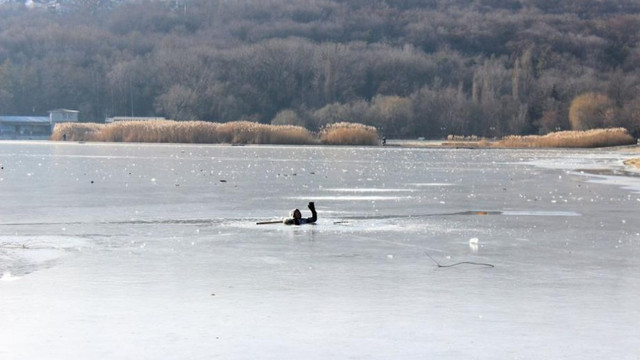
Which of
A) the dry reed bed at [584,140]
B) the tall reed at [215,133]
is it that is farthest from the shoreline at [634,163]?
the tall reed at [215,133]

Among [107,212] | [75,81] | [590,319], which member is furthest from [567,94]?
[590,319]

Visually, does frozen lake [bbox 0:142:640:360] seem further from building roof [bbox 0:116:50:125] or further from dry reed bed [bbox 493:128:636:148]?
building roof [bbox 0:116:50:125]

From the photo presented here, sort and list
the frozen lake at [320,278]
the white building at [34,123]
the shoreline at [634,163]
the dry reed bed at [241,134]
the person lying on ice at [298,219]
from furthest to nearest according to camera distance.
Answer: the white building at [34,123] < the dry reed bed at [241,134] < the shoreline at [634,163] < the person lying on ice at [298,219] < the frozen lake at [320,278]

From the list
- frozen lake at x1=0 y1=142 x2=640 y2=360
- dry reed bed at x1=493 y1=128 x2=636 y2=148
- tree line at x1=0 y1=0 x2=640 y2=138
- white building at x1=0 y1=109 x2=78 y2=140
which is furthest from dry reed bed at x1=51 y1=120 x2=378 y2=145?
white building at x1=0 y1=109 x2=78 y2=140

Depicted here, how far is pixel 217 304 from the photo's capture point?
8938mm

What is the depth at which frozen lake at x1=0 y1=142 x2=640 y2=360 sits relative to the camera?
752 cm

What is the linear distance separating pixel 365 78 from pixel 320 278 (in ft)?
458

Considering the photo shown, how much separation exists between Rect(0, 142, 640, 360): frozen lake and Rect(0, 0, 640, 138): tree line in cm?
7737

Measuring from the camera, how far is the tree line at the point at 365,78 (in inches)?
4471

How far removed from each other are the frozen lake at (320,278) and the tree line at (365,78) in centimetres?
7737

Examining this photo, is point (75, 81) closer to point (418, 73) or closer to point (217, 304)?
point (418, 73)

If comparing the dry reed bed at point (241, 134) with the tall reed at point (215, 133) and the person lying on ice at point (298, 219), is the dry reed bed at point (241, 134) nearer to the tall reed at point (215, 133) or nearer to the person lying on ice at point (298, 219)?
the tall reed at point (215, 133)

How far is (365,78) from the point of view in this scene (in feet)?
489

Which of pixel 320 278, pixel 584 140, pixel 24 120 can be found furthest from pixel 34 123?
pixel 320 278
